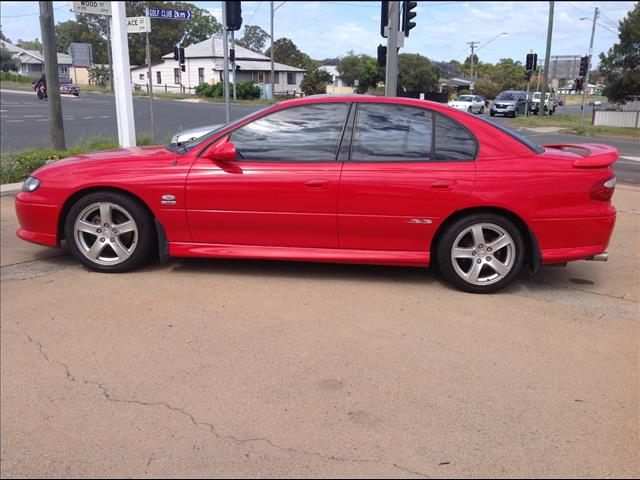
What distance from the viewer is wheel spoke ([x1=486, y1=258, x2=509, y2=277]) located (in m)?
4.52

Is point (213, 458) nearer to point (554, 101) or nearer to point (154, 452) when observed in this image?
point (154, 452)

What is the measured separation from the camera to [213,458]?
100 inches

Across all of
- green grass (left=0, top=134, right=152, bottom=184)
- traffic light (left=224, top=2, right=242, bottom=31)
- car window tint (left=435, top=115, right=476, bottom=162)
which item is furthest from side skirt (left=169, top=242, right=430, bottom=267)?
green grass (left=0, top=134, right=152, bottom=184)

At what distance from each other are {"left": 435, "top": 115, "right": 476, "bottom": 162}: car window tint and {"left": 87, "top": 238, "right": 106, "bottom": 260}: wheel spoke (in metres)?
2.77

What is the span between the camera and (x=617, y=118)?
30.1 metres

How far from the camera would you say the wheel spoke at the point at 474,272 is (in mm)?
4539

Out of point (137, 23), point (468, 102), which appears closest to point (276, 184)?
point (137, 23)

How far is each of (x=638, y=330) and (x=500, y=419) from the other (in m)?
1.74

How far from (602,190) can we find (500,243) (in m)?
0.84

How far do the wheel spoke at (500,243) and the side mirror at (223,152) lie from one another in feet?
6.85

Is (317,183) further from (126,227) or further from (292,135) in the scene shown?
(126,227)

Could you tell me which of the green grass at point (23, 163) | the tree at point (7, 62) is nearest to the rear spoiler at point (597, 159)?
the green grass at point (23, 163)

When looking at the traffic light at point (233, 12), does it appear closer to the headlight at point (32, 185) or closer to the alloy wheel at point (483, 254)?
the alloy wheel at point (483, 254)

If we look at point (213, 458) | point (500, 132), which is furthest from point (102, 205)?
point (500, 132)
